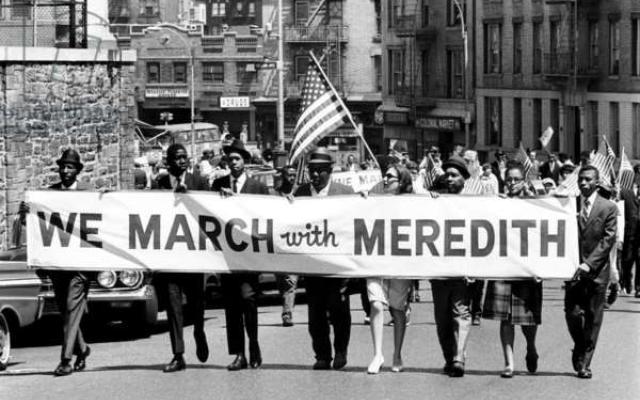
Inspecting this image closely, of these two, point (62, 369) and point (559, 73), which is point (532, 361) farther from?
point (559, 73)

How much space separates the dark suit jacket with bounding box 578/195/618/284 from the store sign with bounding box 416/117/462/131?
164 ft

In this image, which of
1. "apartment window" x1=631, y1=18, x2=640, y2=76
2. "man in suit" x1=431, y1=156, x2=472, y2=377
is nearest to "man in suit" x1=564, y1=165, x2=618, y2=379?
"man in suit" x1=431, y1=156, x2=472, y2=377

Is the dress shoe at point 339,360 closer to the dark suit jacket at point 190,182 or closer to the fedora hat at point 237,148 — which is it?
the fedora hat at point 237,148

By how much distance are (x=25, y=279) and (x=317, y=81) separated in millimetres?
5743

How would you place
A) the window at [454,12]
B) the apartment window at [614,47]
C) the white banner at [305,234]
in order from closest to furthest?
the white banner at [305,234] → the apartment window at [614,47] → the window at [454,12]

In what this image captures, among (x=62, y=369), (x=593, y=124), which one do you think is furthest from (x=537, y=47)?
(x=62, y=369)

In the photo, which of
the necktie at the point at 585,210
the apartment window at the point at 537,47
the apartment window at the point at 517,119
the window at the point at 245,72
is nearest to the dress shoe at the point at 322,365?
the necktie at the point at 585,210

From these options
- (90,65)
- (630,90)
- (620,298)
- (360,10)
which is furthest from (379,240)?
(360,10)

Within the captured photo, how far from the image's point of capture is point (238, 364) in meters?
14.2

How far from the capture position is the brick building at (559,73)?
164ft

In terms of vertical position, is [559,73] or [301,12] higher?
[301,12]

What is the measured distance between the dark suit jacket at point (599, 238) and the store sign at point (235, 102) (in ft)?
236

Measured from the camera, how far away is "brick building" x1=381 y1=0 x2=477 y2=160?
6419 cm

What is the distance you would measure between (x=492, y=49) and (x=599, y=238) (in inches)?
1861
